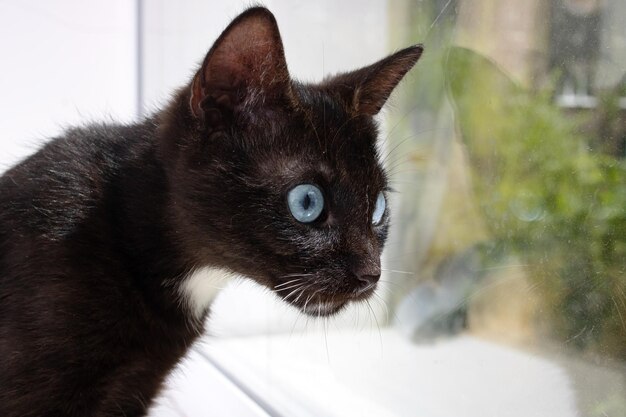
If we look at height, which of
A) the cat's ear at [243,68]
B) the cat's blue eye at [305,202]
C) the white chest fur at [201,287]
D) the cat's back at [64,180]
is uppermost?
the cat's ear at [243,68]

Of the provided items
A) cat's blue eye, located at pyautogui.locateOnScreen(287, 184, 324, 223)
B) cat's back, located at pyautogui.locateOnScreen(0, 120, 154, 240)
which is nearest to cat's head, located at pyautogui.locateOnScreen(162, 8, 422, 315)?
cat's blue eye, located at pyautogui.locateOnScreen(287, 184, 324, 223)

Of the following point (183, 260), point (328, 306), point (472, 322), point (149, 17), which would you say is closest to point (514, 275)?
point (472, 322)

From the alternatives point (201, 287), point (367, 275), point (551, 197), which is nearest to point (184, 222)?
point (201, 287)

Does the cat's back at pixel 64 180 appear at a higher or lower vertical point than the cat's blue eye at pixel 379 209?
higher

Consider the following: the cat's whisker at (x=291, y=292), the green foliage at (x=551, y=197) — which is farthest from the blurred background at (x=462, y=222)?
the cat's whisker at (x=291, y=292)

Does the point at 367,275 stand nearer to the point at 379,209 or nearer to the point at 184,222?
the point at 379,209

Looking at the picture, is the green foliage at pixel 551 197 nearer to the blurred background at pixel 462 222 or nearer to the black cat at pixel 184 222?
the blurred background at pixel 462 222

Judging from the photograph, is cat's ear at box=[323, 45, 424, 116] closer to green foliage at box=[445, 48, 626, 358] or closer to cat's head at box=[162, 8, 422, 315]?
cat's head at box=[162, 8, 422, 315]
